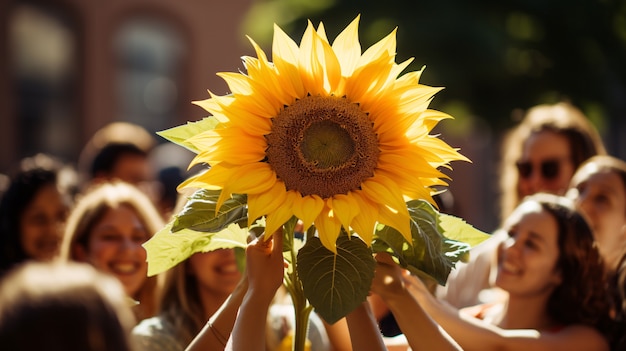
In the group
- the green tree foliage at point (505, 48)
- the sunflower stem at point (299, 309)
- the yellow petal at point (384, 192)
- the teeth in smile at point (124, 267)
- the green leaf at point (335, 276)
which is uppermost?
the green tree foliage at point (505, 48)

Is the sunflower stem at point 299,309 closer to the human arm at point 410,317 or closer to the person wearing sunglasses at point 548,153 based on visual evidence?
the human arm at point 410,317

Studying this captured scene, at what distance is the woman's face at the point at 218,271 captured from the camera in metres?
3.60

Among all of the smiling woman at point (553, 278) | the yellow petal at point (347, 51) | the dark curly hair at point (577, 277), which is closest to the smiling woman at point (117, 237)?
the smiling woman at point (553, 278)

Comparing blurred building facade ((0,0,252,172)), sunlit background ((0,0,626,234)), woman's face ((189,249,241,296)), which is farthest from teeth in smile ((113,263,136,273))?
blurred building facade ((0,0,252,172))

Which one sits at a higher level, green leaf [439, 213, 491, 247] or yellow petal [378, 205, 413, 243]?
yellow petal [378, 205, 413, 243]

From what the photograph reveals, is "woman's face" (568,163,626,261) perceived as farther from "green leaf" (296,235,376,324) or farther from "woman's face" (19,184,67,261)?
"green leaf" (296,235,376,324)

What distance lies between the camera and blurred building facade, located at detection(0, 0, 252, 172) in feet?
50.4

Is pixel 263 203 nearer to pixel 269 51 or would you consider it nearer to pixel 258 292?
pixel 258 292

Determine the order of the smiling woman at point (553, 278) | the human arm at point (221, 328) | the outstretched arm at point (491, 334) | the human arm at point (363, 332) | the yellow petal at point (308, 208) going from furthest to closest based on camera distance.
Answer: the smiling woman at point (553, 278), the outstretched arm at point (491, 334), the human arm at point (221, 328), the human arm at point (363, 332), the yellow petal at point (308, 208)

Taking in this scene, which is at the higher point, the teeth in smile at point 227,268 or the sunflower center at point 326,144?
the sunflower center at point 326,144

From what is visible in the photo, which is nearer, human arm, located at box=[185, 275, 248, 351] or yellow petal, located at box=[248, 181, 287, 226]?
yellow petal, located at box=[248, 181, 287, 226]

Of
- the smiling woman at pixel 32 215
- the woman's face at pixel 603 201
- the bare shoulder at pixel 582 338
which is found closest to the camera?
the bare shoulder at pixel 582 338

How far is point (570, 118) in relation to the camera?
5090mm

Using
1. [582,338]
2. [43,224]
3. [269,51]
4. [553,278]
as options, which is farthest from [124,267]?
[269,51]
